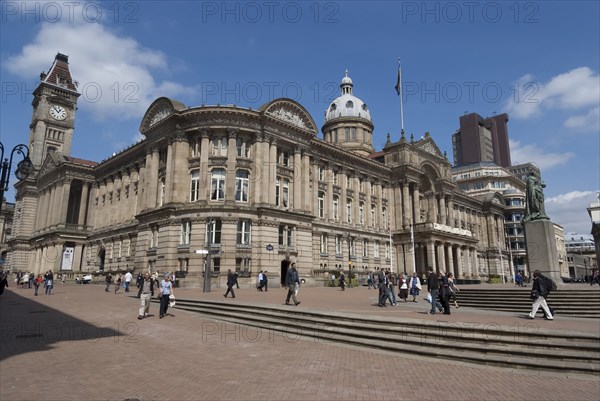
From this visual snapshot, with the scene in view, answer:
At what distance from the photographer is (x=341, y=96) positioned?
266 ft

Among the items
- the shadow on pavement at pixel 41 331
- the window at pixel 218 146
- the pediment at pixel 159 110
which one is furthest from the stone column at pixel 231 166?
the shadow on pavement at pixel 41 331

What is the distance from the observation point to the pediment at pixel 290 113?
145ft

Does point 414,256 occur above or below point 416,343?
above

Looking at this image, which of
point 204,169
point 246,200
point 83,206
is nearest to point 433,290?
point 246,200

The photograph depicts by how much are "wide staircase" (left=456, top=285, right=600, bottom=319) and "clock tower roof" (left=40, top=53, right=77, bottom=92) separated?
96.3m

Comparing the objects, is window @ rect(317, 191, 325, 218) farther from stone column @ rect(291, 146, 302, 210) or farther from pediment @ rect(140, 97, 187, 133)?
pediment @ rect(140, 97, 187, 133)

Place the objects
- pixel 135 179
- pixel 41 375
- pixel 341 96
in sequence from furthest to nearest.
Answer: pixel 341 96, pixel 135 179, pixel 41 375

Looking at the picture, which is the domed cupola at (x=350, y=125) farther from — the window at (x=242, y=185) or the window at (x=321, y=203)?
the window at (x=242, y=185)

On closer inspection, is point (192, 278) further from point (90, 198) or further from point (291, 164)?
point (90, 198)

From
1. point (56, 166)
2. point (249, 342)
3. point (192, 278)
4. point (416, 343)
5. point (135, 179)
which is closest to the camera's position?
point (416, 343)

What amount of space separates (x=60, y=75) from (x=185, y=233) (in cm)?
7300

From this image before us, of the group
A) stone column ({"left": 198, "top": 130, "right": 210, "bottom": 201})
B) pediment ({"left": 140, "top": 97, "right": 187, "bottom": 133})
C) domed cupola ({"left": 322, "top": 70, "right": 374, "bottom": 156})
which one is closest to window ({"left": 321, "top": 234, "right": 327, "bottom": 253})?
stone column ({"left": 198, "top": 130, "right": 210, "bottom": 201})

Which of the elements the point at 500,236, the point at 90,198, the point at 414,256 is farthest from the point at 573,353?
the point at 500,236

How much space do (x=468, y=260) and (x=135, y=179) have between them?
5346cm
